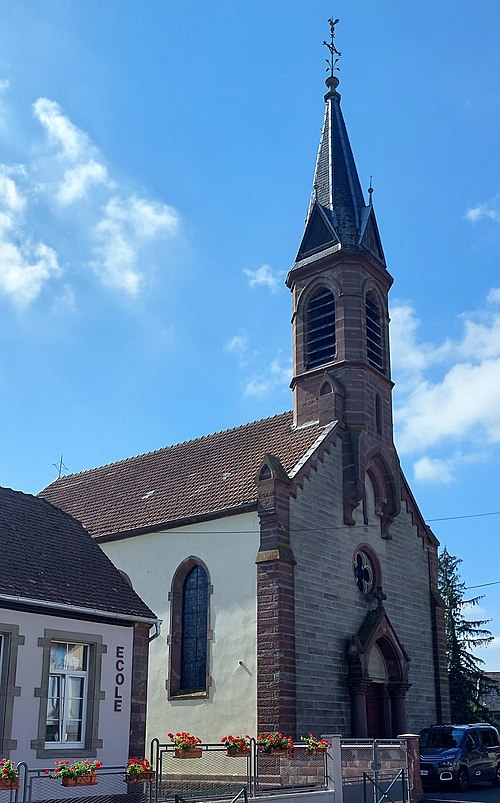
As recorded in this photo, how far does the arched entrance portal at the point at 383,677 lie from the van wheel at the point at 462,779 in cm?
346

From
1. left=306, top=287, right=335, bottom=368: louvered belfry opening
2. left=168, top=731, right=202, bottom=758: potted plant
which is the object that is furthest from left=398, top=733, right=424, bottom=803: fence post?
left=306, top=287, right=335, bottom=368: louvered belfry opening

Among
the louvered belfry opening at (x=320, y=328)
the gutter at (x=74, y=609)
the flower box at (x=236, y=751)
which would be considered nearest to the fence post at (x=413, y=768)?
the flower box at (x=236, y=751)

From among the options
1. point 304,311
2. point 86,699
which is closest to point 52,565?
point 86,699

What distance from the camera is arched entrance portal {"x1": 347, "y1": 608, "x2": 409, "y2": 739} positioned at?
80.2ft

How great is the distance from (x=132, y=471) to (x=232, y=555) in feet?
30.8

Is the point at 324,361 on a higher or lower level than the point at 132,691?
higher

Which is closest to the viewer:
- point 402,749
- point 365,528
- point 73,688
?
point 73,688

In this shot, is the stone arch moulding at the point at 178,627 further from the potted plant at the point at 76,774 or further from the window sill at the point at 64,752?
the potted plant at the point at 76,774

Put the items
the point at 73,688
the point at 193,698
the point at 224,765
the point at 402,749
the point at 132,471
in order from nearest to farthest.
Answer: the point at 73,688
the point at 402,749
the point at 224,765
the point at 193,698
the point at 132,471

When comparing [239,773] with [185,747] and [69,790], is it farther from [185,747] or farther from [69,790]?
[69,790]

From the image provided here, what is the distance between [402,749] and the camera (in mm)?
17594

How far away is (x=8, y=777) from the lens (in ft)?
40.8

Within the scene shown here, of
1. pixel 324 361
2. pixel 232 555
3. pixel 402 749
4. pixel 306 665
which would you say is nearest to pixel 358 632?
pixel 306 665

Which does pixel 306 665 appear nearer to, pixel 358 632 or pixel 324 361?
pixel 358 632
